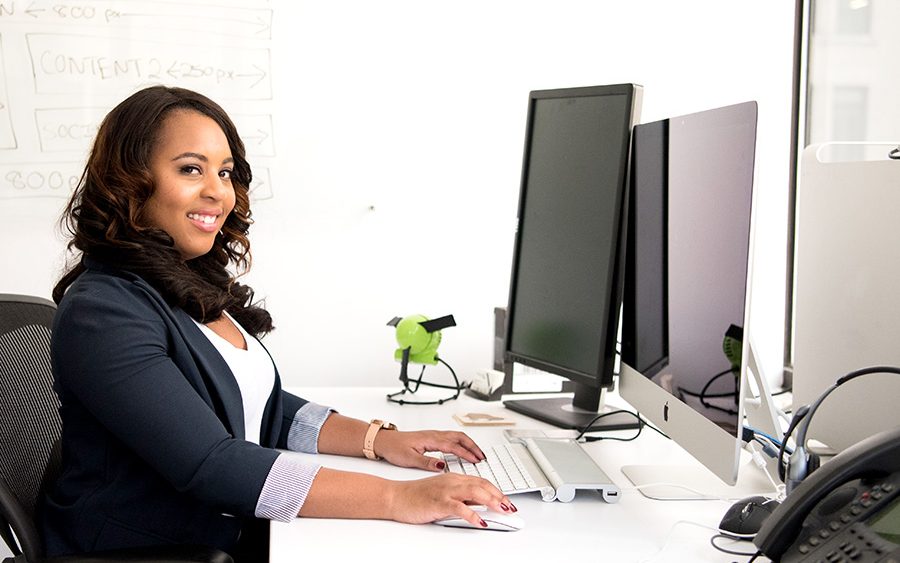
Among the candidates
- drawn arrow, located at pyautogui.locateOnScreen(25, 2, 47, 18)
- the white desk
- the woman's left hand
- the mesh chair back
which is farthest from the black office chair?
drawn arrow, located at pyautogui.locateOnScreen(25, 2, 47, 18)

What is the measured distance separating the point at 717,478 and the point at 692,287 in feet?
1.11

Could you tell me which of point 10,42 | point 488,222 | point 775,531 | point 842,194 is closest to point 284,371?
Answer: point 488,222

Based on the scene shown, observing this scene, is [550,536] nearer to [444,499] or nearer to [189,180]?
[444,499]

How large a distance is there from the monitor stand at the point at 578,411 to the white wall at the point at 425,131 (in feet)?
3.51

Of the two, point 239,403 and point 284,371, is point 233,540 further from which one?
point 284,371

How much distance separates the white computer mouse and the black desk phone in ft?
1.09

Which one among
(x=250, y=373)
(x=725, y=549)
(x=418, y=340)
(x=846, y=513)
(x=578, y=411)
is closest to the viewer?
(x=846, y=513)

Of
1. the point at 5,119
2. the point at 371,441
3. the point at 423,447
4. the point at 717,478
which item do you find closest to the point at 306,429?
the point at 371,441

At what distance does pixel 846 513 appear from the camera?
0.88 meters

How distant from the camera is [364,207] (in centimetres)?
294

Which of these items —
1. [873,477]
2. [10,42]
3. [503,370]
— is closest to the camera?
[873,477]

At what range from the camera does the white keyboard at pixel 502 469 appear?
1.32 m

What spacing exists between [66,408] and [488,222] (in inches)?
74.4

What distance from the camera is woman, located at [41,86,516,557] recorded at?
1.21 m
